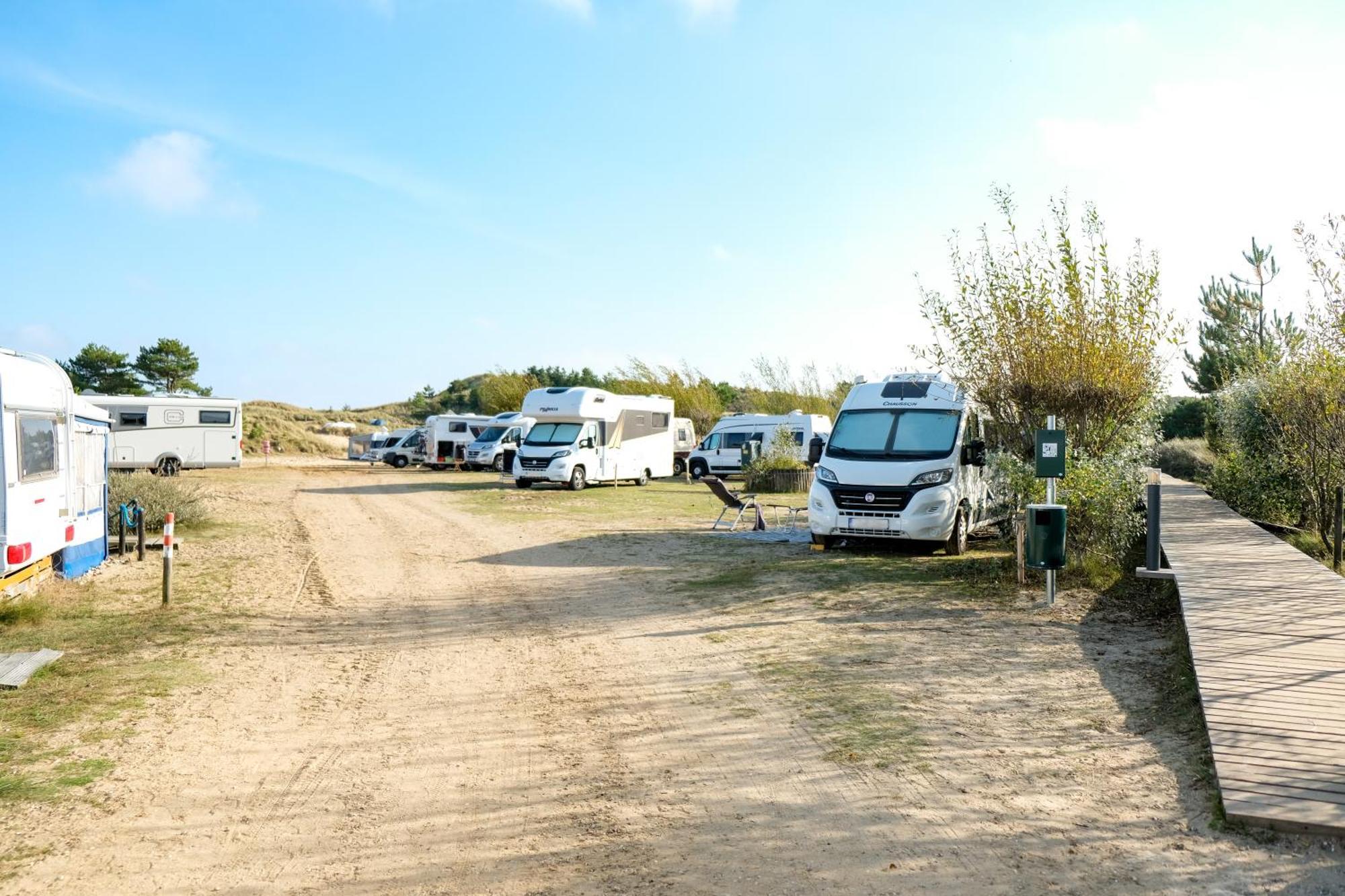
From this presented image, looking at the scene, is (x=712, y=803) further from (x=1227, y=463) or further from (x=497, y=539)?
(x=1227, y=463)

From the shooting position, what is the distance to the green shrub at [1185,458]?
25.3 metres

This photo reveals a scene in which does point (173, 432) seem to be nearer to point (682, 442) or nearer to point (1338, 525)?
point (682, 442)

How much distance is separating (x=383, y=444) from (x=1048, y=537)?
3656 centimetres

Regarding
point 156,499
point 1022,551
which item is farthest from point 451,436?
point 1022,551

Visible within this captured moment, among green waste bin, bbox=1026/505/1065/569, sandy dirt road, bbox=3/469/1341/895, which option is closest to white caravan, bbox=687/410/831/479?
green waste bin, bbox=1026/505/1065/569

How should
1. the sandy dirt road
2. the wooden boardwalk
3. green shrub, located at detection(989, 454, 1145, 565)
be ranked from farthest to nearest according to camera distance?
green shrub, located at detection(989, 454, 1145, 565) → the wooden boardwalk → the sandy dirt road

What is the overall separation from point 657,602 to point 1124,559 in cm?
603

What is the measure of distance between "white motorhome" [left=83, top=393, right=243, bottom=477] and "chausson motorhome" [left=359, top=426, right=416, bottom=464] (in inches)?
372

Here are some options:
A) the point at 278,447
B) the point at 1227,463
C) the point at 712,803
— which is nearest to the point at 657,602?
the point at 712,803

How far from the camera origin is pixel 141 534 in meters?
12.3

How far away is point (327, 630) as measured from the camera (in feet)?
28.2

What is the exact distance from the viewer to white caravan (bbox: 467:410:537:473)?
3231cm

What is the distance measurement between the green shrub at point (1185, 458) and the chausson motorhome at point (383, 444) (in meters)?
27.6

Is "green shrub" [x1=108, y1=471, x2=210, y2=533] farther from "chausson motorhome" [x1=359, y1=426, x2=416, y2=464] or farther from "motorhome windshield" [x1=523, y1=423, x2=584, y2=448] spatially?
"chausson motorhome" [x1=359, y1=426, x2=416, y2=464]
